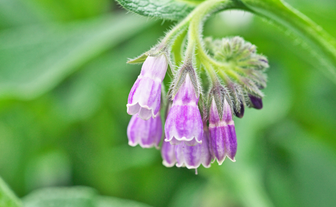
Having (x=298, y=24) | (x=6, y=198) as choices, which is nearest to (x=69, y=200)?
(x=6, y=198)

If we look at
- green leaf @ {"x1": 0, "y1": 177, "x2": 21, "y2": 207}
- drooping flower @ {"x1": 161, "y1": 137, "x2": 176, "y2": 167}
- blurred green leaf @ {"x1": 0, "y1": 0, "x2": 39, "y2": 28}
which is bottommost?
blurred green leaf @ {"x1": 0, "y1": 0, "x2": 39, "y2": 28}

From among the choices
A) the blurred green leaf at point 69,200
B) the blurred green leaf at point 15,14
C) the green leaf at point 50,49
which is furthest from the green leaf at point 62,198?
the blurred green leaf at point 15,14

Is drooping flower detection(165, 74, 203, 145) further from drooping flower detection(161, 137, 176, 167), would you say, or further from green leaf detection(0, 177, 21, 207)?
green leaf detection(0, 177, 21, 207)

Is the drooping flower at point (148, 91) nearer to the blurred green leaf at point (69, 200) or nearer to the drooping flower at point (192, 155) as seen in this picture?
the drooping flower at point (192, 155)

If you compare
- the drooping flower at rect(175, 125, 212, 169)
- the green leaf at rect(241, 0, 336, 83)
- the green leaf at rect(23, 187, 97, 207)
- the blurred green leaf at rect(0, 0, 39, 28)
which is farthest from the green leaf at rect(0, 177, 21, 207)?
the blurred green leaf at rect(0, 0, 39, 28)

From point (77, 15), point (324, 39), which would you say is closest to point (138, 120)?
point (324, 39)

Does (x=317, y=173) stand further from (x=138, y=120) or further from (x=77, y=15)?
(x=77, y=15)

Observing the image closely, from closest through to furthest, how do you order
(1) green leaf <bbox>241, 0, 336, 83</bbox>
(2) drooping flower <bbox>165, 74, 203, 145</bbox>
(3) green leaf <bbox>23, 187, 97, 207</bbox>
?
(2) drooping flower <bbox>165, 74, 203, 145</bbox>
(1) green leaf <bbox>241, 0, 336, 83</bbox>
(3) green leaf <bbox>23, 187, 97, 207</bbox>

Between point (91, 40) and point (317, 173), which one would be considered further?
point (91, 40)
